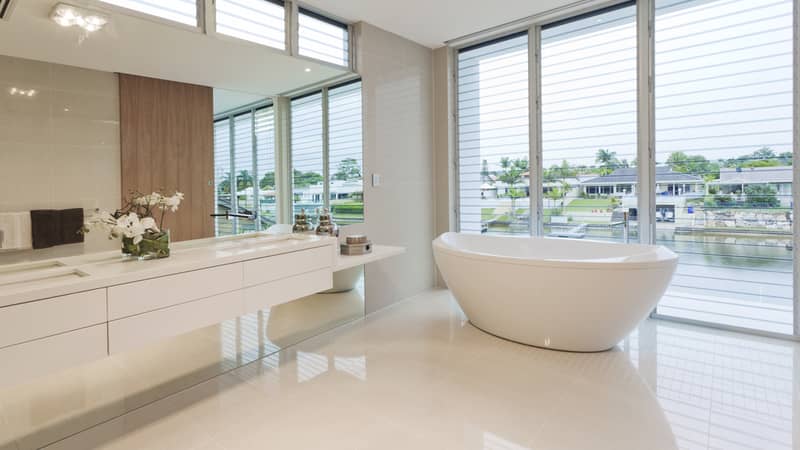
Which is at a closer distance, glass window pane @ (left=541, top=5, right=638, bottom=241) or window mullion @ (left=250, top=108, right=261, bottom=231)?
window mullion @ (left=250, top=108, right=261, bottom=231)

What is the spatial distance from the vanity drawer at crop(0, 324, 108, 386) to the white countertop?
0.17 meters

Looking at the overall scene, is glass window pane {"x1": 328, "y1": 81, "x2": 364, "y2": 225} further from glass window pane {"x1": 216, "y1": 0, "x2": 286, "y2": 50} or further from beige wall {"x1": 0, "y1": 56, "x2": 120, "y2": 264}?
beige wall {"x1": 0, "y1": 56, "x2": 120, "y2": 264}

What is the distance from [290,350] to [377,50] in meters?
2.63

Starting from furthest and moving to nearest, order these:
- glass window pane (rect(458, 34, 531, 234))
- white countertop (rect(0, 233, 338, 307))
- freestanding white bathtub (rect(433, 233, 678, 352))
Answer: glass window pane (rect(458, 34, 531, 234)), freestanding white bathtub (rect(433, 233, 678, 352)), white countertop (rect(0, 233, 338, 307))

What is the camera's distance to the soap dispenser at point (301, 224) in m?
3.13

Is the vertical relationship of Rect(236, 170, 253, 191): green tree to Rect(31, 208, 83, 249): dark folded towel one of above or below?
above

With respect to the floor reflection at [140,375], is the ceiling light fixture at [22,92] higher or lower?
higher

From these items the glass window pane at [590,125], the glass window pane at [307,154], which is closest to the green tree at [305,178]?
the glass window pane at [307,154]

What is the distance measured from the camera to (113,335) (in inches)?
69.0

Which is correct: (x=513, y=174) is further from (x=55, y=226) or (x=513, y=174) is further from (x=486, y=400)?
(x=55, y=226)

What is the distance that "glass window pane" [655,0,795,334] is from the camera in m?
2.93

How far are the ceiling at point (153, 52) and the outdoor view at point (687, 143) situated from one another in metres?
2.16

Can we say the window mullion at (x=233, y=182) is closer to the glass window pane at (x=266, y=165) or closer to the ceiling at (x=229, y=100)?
the ceiling at (x=229, y=100)

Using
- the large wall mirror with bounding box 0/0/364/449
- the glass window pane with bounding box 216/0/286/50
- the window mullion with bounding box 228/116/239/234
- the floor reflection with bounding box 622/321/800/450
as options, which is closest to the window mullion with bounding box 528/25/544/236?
the floor reflection with bounding box 622/321/800/450
